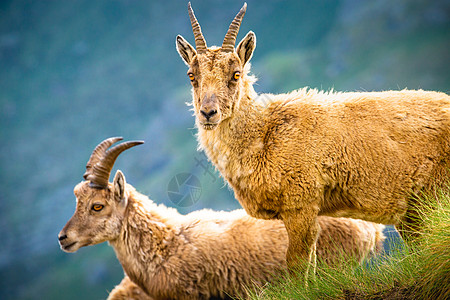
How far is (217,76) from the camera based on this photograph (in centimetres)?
643

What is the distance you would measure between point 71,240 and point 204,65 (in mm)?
4176

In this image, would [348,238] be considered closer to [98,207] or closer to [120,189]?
[120,189]

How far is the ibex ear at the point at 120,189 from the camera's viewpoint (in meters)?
8.55

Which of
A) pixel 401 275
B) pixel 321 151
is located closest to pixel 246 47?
pixel 321 151

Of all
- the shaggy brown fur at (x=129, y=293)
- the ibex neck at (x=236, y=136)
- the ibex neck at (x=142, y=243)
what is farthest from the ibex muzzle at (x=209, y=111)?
the shaggy brown fur at (x=129, y=293)

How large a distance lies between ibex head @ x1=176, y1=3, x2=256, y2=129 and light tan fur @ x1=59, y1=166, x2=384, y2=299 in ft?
9.78

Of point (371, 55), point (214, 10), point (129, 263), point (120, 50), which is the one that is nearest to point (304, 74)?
point (371, 55)

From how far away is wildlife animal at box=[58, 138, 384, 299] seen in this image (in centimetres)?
818

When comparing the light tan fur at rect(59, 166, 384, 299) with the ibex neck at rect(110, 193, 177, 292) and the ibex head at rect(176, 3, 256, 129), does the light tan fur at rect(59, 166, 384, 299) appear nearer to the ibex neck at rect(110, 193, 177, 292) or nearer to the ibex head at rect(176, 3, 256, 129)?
the ibex neck at rect(110, 193, 177, 292)

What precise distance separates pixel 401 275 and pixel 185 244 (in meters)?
4.38

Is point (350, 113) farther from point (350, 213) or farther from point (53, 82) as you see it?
point (53, 82)

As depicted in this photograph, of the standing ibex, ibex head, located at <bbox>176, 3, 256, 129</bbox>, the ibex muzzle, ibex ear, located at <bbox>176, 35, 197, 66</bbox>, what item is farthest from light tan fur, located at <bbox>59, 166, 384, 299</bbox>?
the ibex muzzle

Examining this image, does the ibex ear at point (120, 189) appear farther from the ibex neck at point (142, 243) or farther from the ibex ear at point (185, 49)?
the ibex ear at point (185, 49)

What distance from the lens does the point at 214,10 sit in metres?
119
